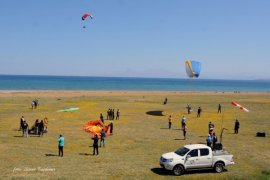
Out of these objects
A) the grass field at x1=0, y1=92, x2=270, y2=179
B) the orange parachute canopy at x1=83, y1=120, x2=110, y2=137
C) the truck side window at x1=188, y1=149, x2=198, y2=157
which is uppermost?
the truck side window at x1=188, y1=149, x2=198, y2=157

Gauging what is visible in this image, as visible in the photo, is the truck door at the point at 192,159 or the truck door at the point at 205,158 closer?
the truck door at the point at 192,159

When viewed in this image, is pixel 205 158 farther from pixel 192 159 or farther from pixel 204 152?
pixel 192 159

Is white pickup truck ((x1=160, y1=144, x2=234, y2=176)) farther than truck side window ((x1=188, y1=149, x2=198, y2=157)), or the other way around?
truck side window ((x1=188, y1=149, x2=198, y2=157))

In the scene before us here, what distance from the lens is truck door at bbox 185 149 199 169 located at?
2009 cm

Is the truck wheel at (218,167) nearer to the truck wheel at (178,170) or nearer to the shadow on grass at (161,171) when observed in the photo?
the truck wheel at (178,170)

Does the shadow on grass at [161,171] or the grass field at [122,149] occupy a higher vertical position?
the grass field at [122,149]

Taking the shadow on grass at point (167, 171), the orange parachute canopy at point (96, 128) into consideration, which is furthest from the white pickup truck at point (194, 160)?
the orange parachute canopy at point (96, 128)

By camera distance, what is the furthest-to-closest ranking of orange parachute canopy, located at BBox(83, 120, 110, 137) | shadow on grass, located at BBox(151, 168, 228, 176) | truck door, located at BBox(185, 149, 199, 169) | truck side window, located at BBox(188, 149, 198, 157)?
orange parachute canopy, located at BBox(83, 120, 110, 137) → truck side window, located at BBox(188, 149, 198, 157) → shadow on grass, located at BBox(151, 168, 228, 176) → truck door, located at BBox(185, 149, 199, 169)

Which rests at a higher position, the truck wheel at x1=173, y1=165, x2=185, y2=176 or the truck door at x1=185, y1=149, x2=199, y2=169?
the truck door at x1=185, y1=149, x2=199, y2=169

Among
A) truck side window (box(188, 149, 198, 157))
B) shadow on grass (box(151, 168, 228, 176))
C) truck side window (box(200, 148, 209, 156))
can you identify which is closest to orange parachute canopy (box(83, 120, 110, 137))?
shadow on grass (box(151, 168, 228, 176))

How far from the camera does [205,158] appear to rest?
2047 centimetres

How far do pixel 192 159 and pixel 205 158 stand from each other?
0.88 m

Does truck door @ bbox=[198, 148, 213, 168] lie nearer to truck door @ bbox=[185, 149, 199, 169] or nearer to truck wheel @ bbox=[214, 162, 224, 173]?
truck door @ bbox=[185, 149, 199, 169]

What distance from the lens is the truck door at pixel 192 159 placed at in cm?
2009
